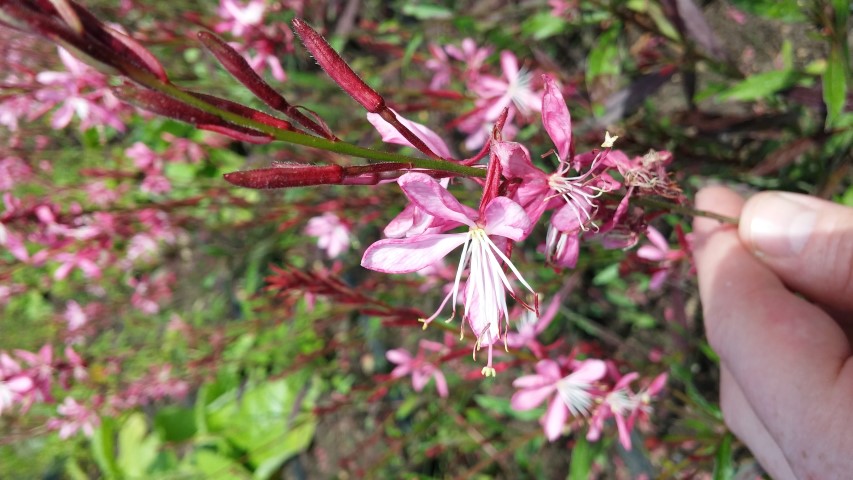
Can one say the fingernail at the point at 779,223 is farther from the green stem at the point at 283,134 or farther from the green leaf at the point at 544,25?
the green leaf at the point at 544,25

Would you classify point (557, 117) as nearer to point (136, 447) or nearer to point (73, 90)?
point (73, 90)

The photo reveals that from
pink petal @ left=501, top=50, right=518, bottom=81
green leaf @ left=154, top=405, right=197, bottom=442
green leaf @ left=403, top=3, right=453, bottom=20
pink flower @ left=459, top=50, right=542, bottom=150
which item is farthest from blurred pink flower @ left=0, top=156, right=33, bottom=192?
pink petal @ left=501, top=50, right=518, bottom=81

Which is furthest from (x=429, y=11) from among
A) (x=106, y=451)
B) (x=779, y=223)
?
(x=106, y=451)

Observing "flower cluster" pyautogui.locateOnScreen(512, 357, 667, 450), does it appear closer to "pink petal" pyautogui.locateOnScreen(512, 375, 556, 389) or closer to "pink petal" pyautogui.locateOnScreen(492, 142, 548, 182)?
"pink petal" pyautogui.locateOnScreen(512, 375, 556, 389)

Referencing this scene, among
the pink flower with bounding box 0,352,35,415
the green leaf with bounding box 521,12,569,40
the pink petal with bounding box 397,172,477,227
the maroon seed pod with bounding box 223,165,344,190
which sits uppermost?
the maroon seed pod with bounding box 223,165,344,190

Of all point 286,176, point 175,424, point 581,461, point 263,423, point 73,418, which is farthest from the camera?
point 175,424

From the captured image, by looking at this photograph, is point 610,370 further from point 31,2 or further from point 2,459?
point 2,459

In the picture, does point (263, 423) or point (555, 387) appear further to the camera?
point (263, 423)
